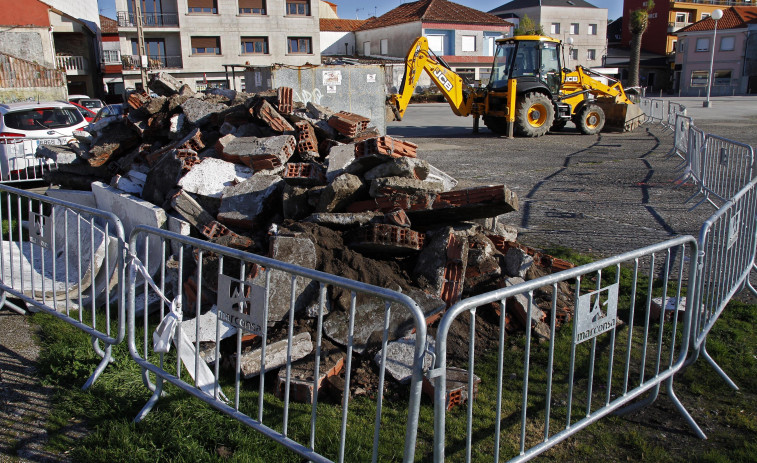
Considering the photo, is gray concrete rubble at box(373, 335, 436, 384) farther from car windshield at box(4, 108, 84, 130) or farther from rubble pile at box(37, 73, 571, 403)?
car windshield at box(4, 108, 84, 130)

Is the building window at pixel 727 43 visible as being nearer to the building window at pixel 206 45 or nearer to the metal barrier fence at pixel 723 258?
the building window at pixel 206 45

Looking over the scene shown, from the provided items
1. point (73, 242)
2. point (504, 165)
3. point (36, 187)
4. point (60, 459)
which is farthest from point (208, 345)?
point (504, 165)

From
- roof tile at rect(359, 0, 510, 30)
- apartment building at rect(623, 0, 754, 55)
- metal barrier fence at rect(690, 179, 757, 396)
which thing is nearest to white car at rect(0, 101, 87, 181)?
metal barrier fence at rect(690, 179, 757, 396)

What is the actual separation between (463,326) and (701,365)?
1793mm

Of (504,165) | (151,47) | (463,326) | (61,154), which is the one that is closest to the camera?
(463,326)

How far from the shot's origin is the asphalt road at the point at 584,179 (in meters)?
7.58

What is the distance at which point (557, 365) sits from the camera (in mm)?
4312

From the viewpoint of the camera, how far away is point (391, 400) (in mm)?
3885

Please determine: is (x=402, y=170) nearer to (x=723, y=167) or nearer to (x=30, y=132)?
(x=723, y=167)

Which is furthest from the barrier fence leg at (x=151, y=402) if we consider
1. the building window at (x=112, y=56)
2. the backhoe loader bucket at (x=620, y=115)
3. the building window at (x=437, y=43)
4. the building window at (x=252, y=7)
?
the building window at (x=437, y=43)

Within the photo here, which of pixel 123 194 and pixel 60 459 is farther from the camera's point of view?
pixel 123 194

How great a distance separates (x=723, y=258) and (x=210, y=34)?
46.5 meters

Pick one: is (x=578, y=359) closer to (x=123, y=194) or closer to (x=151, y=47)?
(x=123, y=194)

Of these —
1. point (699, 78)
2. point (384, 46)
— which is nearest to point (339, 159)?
point (384, 46)
